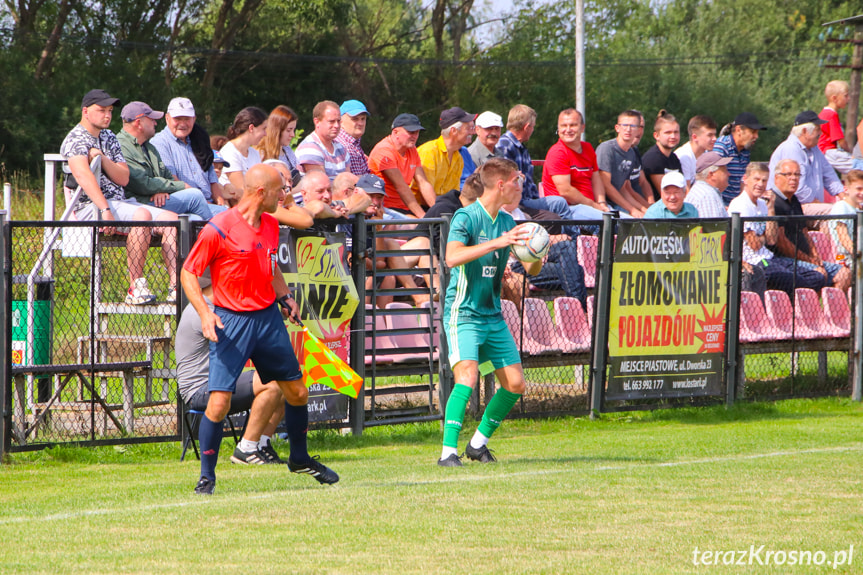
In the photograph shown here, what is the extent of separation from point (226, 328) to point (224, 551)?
6.54ft

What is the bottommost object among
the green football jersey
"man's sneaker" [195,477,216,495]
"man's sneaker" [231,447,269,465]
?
"man's sneaker" [231,447,269,465]

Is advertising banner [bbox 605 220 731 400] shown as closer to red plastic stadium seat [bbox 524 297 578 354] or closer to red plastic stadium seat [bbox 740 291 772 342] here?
red plastic stadium seat [bbox 740 291 772 342]

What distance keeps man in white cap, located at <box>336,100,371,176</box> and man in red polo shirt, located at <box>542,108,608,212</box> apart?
2417mm

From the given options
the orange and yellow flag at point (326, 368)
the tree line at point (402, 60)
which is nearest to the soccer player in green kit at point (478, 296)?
the orange and yellow flag at point (326, 368)

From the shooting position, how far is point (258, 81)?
136 ft

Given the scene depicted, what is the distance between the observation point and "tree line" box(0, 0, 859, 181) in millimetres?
35625

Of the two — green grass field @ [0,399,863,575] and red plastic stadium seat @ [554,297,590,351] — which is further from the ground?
red plastic stadium seat @ [554,297,590,351]

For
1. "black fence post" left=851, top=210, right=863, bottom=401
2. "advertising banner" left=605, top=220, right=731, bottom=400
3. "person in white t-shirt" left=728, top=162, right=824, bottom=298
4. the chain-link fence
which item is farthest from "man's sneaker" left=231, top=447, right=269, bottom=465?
"black fence post" left=851, top=210, right=863, bottom=401

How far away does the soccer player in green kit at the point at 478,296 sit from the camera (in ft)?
27.7

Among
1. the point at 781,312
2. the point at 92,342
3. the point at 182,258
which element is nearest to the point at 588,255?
the point at 781,312

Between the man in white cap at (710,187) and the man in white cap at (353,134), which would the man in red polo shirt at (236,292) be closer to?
the man in white cap at (353,134)

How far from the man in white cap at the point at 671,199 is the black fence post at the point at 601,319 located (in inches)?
43.9

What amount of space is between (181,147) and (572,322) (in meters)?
4.36

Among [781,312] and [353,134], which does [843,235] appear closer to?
[781,312]
